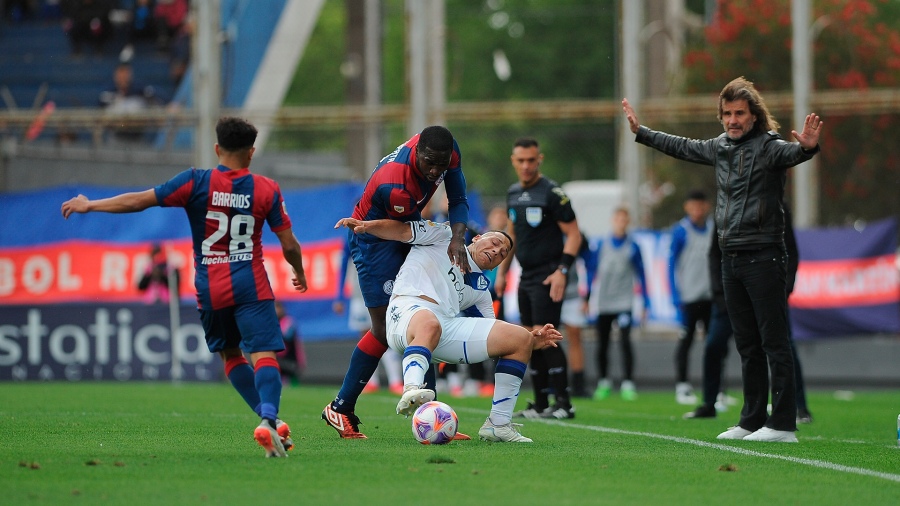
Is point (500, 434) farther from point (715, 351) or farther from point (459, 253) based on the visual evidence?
point (715, 351)

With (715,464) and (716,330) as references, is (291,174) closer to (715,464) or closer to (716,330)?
(716,330)

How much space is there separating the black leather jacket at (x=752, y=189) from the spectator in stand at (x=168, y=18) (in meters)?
17.2

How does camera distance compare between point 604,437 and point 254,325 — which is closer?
point 254,325

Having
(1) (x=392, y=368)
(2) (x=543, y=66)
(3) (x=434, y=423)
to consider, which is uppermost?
(2) (x=543, y=66)

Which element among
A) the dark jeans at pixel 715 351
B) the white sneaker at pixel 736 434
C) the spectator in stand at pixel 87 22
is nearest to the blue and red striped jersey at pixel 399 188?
the white sneaker at pixel 736 434

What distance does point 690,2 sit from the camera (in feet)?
120

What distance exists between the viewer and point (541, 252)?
1122cm

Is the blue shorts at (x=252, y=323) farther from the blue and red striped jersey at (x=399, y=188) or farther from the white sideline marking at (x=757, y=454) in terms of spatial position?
the white sideline marking at (x=757, y=454)

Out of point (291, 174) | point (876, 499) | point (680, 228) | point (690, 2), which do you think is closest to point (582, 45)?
point (690, 2)

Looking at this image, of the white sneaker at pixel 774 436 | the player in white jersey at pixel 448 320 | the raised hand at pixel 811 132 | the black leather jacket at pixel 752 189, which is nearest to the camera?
the player in white jersey at pixel 448 320

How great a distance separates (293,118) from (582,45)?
1847 cm

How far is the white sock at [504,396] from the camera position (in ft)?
26.0

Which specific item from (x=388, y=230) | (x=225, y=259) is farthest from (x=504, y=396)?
(x=225, y=259)

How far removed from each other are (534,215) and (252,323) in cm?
433
